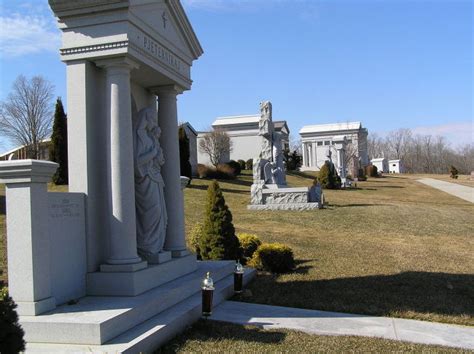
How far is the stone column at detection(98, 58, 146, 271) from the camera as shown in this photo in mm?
6312

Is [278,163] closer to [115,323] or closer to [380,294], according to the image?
[380,294]

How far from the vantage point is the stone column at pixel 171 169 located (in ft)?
26.7

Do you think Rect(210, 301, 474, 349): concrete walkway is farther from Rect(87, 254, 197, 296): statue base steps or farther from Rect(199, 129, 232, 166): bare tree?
Rect(199, 129, 232, 166): bare tree

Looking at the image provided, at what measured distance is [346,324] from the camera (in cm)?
635

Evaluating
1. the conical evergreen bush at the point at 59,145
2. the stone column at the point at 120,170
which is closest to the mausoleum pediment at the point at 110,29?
the stone column at the point at 120,170

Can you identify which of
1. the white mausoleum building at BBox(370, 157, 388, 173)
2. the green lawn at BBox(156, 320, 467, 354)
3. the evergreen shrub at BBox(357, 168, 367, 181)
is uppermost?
the white mausoleum building at BBox(370, 157, 388, 173)

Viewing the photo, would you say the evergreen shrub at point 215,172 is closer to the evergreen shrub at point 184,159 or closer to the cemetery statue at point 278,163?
the evergreen shrub at point 184,159

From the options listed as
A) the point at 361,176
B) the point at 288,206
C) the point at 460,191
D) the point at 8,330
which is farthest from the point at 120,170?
the point at 361,176

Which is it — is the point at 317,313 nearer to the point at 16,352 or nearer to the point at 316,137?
the point at 16,352

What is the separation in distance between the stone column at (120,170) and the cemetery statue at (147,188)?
57cm

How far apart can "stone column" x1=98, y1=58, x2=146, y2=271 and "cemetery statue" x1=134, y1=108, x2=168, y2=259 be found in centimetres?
57

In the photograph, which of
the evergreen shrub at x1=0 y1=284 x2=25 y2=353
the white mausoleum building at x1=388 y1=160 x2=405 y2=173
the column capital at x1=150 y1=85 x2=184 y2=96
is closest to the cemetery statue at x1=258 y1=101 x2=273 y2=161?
the column capital at x1=150 y1=85 x2=184 y2=96

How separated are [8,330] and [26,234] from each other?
77.6 inches

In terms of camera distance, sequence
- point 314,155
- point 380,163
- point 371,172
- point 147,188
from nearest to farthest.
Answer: point 147,188 < point 371,172 < point 314,155 < point 380,163
